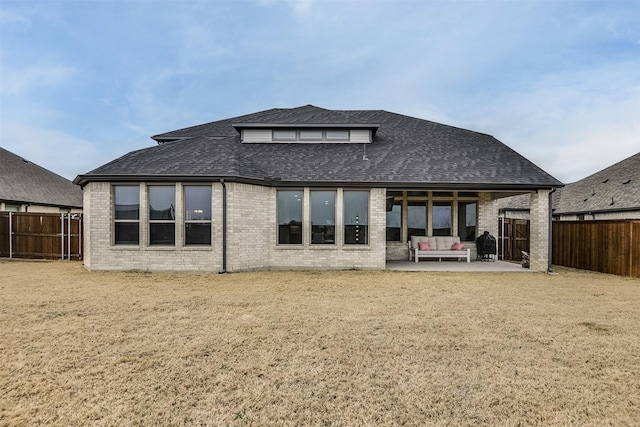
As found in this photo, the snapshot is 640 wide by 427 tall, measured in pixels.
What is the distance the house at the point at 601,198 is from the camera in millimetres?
16708

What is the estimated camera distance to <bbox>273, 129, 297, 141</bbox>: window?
47.2ft

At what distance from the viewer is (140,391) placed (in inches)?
126

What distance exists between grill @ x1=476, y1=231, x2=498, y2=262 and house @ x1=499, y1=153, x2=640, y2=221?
7.80 meters

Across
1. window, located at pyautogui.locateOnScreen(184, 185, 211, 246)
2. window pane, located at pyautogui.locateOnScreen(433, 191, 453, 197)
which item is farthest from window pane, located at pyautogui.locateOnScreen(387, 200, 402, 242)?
window, located at pyautogui.locateOnScreen(184, 185, 211, 246)

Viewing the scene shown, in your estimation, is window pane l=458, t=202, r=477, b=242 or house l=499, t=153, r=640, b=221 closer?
window pane l=458, t=202, r=477, b=242

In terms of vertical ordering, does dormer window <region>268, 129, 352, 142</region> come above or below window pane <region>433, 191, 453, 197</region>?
above

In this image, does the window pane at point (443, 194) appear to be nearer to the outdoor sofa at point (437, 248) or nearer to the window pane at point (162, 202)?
the outdoor sofa at point (437, 248)

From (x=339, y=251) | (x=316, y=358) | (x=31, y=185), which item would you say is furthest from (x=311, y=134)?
(x=31, y=185)

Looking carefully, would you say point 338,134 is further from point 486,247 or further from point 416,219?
point 486,247

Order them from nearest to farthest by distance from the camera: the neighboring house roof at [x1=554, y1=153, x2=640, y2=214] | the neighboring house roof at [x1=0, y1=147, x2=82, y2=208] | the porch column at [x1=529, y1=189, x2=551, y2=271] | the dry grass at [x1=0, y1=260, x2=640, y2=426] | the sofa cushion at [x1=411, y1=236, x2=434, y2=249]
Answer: the dry grass at [x1=0, y1=260, x2=640, y2=426]
the porch column at [x1=529, y1=189, x2=551, y2=271]
the sofa cushion at [x1=411, y1=236, x2=434, y2=249]
the neighboring house roof at [x1=554, y1=153, x2=640, y2=214]
the neighboring house roof at [x1=0, y1=147, x2=82, y2=208]

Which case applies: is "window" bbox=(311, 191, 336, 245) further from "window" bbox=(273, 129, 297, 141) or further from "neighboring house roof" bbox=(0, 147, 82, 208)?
"neighboring house roof" bbox=(0, 147, 82, 208)

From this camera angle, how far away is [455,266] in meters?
12.5

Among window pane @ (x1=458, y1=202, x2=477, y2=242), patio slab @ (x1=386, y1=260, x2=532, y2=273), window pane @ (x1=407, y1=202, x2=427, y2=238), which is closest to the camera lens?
patio slab @ (x1=386, y1=260, x2=532, y2=273)

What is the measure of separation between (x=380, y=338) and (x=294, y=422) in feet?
7.74
